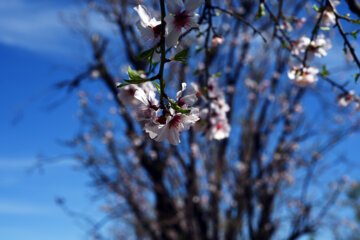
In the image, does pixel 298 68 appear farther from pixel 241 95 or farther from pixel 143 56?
pixel 241 95

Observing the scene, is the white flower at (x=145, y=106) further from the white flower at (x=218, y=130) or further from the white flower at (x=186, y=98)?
the white flower at (x=218, y=130)

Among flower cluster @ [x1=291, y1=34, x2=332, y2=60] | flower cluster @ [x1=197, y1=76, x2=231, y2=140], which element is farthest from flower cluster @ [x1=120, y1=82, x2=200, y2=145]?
flower cluster @ [x1=291, y1=34, x2=332, y2=60]

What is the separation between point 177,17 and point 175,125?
275 mm

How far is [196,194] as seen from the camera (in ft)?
15.5

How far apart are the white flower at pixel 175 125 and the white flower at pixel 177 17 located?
0.60 ft

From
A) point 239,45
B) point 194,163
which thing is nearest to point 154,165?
point 194,163

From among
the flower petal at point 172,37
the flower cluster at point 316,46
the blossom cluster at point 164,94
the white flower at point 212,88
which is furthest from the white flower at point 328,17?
the flower petal at point 172,37

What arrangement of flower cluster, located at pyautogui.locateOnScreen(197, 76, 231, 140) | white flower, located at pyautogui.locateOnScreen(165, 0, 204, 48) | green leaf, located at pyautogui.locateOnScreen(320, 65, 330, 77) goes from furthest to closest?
flower cluster, located at pyautogui.locateOnScreen(197, 76, 231, 140) → green leaf, located at pyautogui.locateOnScreen(320, 65, 330, 77) → white flower, located at pyautogui.locateOnScreen(165, 0, 204, 48)

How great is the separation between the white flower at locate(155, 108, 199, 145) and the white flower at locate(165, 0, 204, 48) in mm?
184

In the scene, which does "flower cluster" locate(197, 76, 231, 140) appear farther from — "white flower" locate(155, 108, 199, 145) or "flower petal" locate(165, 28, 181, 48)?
"flower petal" locate(165, 28, 181, 48)

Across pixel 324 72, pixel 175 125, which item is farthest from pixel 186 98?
pixel 324 72

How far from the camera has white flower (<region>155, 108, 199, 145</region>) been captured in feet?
2.90

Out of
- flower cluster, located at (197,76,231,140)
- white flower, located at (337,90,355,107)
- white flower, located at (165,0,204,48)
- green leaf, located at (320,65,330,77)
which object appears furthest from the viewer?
white flower, located at (337,90,355,107)

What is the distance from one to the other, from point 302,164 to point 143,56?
5.16 metres
